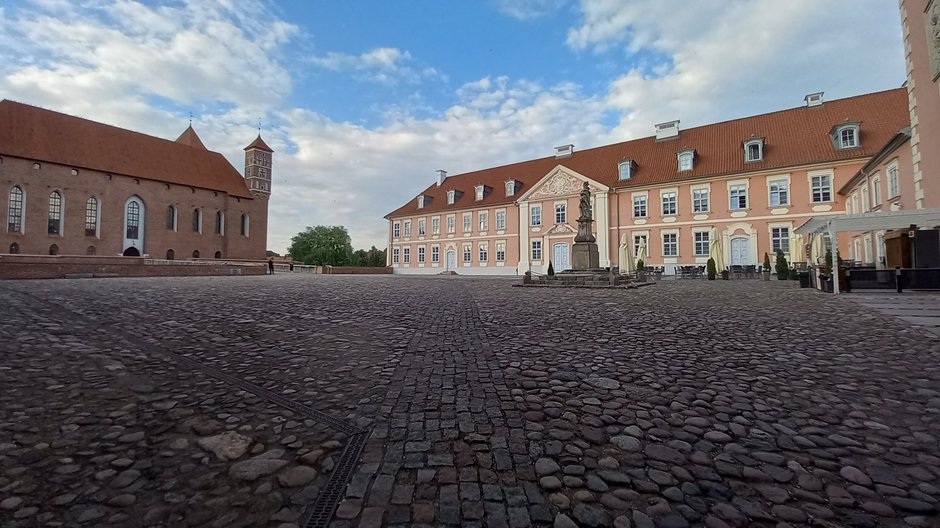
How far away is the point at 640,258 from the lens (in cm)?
2852

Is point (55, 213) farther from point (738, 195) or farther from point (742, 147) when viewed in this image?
point (742, 147)

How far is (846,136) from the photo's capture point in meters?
27.2

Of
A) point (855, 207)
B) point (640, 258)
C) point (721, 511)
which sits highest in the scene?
point (855, 207)

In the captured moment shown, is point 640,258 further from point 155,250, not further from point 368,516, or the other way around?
point 155,250

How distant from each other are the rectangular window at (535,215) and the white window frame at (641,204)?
8.55 m

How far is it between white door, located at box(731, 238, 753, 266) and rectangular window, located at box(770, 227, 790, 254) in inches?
55.3

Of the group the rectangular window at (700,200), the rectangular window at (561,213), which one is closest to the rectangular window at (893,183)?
the rectangular window at (700,200)

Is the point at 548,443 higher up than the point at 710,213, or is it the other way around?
the point at 710,213

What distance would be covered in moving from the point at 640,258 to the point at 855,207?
39.5ft

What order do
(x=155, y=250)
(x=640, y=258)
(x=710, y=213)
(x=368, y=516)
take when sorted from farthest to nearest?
(x=155, y=250)
(x=710, y=213)
(x=640, y=258)
(x=368, y=516)

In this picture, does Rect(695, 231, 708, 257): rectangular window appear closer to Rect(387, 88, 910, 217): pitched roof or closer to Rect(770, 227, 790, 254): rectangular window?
Rect(770, 227, 790, 254): rectangular window

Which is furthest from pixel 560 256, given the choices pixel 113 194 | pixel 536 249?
pixel 113 194

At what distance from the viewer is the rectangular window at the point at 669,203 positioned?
33094 millimetres

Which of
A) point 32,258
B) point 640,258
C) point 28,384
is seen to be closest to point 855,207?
point 640,258
